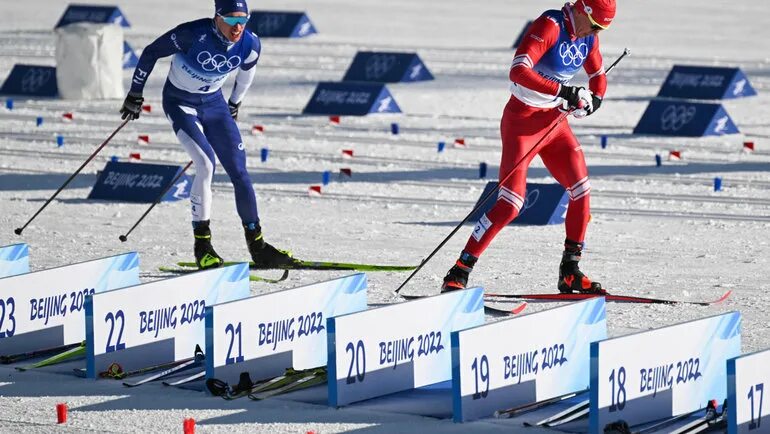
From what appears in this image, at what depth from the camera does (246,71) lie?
426 inches

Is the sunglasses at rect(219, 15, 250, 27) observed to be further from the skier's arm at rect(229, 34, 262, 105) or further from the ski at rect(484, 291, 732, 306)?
the ski at rect(484, 291, 732, 306)

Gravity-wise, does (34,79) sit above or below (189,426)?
above

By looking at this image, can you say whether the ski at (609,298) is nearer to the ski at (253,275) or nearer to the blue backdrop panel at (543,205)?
the ski at (253,275)

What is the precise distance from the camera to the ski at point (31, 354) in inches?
323

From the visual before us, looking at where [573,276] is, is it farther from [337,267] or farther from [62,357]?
[62,357]

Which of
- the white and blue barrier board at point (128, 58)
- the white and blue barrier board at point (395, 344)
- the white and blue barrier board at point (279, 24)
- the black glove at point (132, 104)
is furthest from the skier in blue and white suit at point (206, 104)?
the white and blue barrier board at point (279, 24)

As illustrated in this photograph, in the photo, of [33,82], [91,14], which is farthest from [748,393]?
[91,14]

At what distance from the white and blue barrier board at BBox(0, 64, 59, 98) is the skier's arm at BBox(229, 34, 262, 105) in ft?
37.7

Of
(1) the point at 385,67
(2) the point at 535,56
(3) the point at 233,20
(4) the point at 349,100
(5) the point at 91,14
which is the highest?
(5) the point at 91,14

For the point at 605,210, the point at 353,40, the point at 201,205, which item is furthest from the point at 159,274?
the point at 353,40

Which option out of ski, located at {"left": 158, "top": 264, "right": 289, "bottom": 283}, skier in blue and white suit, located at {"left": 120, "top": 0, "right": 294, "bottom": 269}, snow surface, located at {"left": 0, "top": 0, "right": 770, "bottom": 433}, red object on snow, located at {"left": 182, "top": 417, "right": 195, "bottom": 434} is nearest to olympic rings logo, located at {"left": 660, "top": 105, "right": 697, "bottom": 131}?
snow surface, located at {"left": 0, "top": 0, "right": 770, "bottom": 433}

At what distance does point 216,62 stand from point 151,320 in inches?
112

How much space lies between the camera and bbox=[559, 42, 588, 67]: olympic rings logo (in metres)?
9.73

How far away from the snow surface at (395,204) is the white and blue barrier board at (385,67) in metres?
0.30
